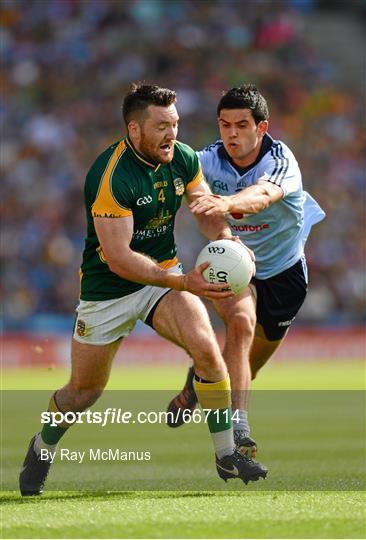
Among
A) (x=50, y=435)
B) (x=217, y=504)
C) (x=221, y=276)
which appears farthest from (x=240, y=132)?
(x=217, y=504)

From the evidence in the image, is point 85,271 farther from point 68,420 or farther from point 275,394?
point 275,394

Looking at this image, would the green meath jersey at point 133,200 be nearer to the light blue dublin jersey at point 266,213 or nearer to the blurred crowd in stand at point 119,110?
the light blue dublin jersey at point 266,213

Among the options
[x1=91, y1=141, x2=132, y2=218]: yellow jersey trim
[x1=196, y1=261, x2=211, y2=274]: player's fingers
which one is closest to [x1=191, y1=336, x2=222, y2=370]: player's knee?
[x1=196, y1=261, x2=211, y2=274]: player's fingers

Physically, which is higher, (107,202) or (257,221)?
(107,202)

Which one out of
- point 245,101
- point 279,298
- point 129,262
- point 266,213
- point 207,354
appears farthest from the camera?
point 279,298

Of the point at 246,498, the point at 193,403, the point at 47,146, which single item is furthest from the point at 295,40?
the point at 246,498

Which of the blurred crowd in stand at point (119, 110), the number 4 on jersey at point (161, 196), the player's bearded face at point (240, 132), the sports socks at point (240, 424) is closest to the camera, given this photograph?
the number 4 on jersey at point (161, 196)

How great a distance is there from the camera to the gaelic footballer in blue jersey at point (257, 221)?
8.55 metres

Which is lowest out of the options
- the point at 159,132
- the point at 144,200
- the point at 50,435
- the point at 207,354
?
the point at 50,435

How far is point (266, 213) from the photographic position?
29.8ft

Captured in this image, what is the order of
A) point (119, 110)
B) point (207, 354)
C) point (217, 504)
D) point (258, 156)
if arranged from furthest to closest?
point (119, 110)
point (258, 156)
point (207, 354)
point (217, 504)

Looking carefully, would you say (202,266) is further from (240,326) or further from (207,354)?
(240,326)

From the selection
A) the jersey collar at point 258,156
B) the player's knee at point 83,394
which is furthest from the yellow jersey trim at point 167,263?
the jersey collar at point 258,156

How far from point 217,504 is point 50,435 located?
177 centimetres
